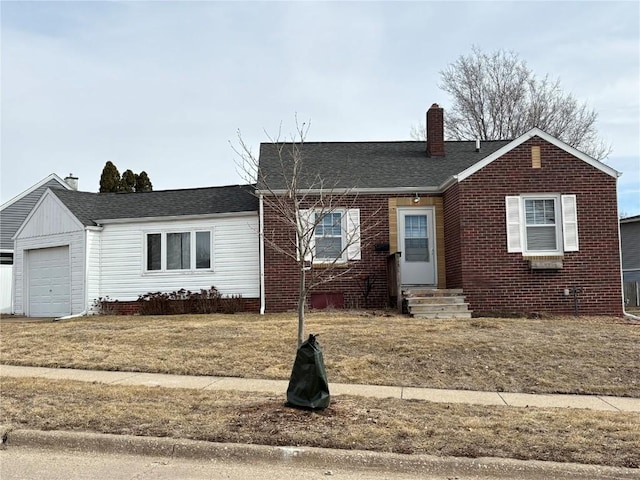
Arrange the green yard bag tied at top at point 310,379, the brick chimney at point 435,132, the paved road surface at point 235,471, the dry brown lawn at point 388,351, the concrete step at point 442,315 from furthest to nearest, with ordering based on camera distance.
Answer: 1. the brick chimney at point 435,132
2. the concrete step at point 442,315
3. the dry brown lawn at point 388,351
4. the green yard bag tied at top at point 310,379
5. the paved road surface at point 235,471

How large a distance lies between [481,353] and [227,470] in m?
5.64

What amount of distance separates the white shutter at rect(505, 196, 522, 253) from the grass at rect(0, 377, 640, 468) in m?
8.33

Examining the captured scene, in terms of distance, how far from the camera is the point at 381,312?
49.1ft

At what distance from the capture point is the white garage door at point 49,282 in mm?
18953

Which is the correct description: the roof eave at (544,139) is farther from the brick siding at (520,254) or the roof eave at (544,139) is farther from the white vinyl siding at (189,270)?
the white vinyl siding at (189,270)

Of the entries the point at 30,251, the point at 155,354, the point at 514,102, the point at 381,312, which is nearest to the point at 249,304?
the point at 381,312

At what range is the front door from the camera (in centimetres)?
1664

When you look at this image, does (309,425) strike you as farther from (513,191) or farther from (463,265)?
(513,191)

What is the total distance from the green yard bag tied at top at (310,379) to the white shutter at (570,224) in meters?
10.4

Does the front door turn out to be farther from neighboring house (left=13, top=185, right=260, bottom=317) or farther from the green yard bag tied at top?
the green yard bag tied at top

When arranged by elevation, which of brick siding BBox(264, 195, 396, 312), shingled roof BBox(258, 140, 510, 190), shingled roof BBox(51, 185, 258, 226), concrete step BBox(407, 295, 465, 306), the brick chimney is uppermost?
the brick chimney

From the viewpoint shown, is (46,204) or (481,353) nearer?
(481,353)

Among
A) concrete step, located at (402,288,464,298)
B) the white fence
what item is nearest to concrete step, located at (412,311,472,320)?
concrete step, located at (402,288,464,298)

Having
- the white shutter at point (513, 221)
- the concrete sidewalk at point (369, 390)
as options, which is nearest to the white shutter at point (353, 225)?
the white shutter at point (513, 221)
